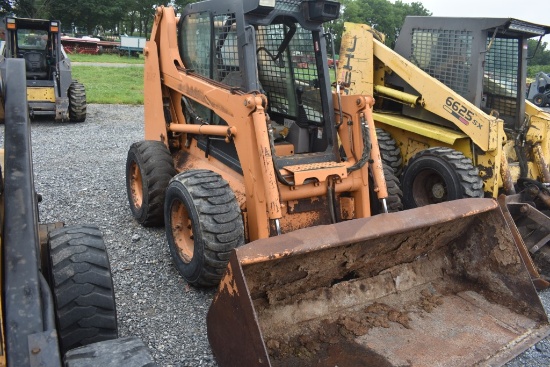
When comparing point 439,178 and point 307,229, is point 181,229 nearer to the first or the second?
point 307,229

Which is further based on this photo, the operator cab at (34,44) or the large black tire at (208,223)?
the operator cab at (34,44)

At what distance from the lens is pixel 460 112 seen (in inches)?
218

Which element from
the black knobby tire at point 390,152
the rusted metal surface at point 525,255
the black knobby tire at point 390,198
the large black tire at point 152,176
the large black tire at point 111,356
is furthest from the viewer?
the black knobby tire at point 390,152

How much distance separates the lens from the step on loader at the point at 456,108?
209 inches

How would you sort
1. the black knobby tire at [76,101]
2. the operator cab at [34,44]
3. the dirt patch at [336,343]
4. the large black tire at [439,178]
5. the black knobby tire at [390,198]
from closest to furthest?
1. the dirt patch at [336,343]
2. the black knobby tire at [390,198]
3. the large black tire at [439,178]
4. the black knobby tire at [76,101]
5. the operator cab at [34,44]

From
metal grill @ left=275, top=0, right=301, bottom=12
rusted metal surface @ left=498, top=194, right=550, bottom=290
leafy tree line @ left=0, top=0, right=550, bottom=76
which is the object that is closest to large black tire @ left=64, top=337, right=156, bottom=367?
rusted metal surface @ left=498, top=194, right=550, bottom=290

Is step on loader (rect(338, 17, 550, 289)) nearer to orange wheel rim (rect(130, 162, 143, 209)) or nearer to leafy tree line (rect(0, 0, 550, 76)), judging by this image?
orange wheel rim (rect(130, 162, 143, 209))

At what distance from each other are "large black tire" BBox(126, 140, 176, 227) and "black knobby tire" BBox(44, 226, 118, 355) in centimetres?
229

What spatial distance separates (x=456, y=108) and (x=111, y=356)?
4735mm

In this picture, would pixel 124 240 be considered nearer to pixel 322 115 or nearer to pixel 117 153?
pixel 322 115

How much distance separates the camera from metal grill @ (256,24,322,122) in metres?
4.47

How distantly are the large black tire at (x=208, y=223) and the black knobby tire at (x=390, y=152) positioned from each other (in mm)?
2986

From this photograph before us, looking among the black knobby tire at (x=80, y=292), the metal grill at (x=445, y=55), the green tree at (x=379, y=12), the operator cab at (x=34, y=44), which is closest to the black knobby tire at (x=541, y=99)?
the metal grill at (x=445, y=55)

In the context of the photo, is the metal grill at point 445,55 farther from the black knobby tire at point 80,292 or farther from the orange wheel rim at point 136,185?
the black knobby tire at point 80,292
